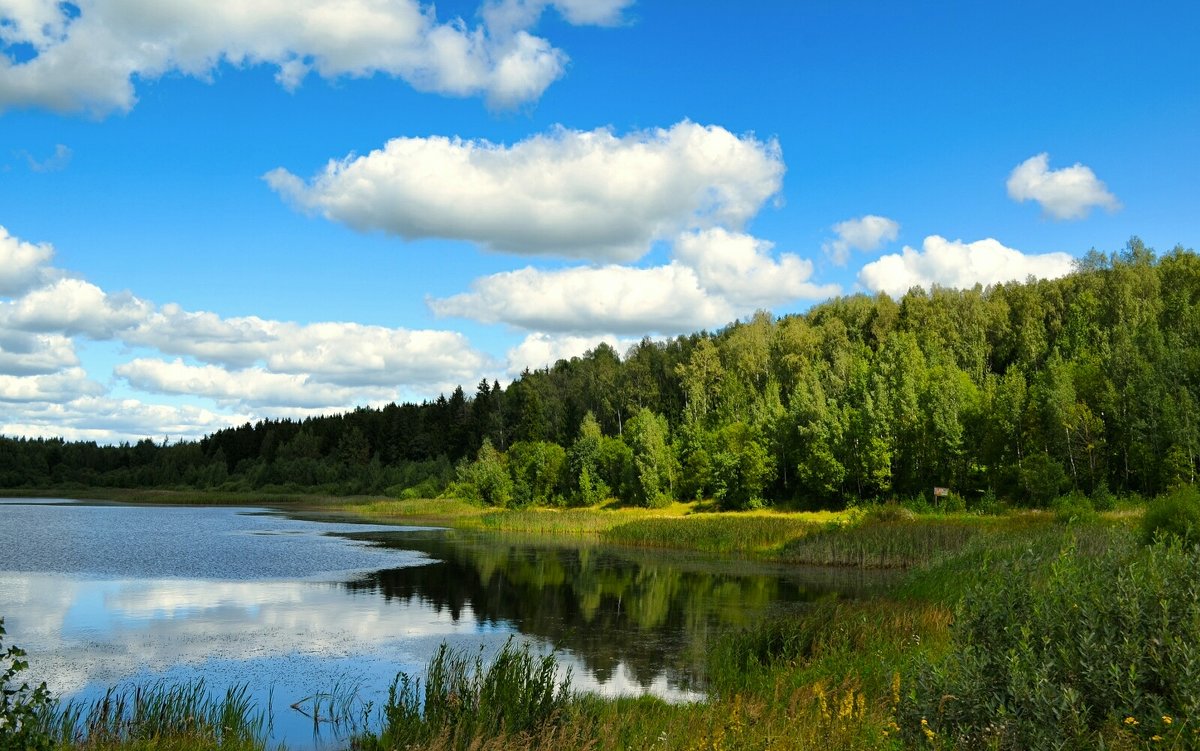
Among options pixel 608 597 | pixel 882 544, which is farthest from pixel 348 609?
pixel 882 544

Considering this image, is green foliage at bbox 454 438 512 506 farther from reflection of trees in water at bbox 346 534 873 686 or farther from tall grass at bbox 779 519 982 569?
tall grass at bbox 779 519 982 569

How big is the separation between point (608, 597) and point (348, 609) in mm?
10241

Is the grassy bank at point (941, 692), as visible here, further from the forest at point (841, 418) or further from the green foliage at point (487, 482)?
the green foliage at point (487, 482)

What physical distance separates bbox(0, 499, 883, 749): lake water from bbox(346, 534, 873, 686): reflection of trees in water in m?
0.10

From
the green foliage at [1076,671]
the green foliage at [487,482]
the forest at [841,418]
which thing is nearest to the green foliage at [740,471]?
the forest at [841,418]

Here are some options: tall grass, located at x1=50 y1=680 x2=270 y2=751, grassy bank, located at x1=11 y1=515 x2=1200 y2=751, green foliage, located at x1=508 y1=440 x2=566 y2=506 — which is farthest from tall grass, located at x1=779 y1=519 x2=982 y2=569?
green foliage, located at x1=508 y1=440 x2=566 y2=506

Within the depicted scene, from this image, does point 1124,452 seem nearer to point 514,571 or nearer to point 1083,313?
point 1083,313

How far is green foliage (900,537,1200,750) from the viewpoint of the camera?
7879 millimetres

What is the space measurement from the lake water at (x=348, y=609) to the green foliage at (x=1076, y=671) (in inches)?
373

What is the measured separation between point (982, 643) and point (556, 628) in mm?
19125

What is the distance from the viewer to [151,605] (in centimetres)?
3112

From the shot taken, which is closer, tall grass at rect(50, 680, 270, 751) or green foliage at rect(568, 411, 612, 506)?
tall grass at rect(50, 680, 270, 751)

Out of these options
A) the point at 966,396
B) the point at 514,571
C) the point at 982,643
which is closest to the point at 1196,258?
the point at 966,396

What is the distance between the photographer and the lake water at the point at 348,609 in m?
20.7
